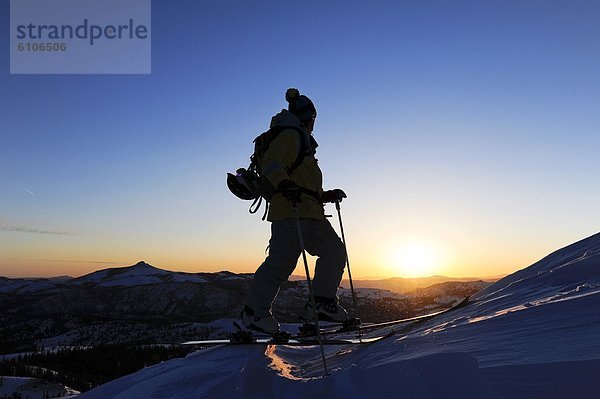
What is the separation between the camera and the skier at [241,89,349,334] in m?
4.24

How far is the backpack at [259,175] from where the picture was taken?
4.47 m

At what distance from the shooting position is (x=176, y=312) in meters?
37.6

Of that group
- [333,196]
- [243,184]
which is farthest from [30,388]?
[333,196]

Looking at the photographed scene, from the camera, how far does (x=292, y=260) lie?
4273 millimetres

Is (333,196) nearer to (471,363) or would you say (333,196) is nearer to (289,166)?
(289,166)

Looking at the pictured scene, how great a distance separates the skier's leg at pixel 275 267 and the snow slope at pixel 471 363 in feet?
1.99

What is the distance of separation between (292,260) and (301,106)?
1.86 meters

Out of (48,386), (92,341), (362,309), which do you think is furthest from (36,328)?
(48,386)

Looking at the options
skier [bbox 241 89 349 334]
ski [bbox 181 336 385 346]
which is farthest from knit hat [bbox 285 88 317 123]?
ski [bbox 181 336 385 346]

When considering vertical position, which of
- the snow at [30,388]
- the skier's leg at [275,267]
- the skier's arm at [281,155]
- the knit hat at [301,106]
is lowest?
the snow at [30,388]

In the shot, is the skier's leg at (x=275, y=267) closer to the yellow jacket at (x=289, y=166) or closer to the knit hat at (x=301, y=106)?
the yellow jacket at (x=289, y=166)

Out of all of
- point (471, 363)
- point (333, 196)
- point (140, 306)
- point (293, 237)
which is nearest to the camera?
point (471, 363)

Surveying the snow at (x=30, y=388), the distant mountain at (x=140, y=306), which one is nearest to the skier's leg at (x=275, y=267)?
the snow at (x=30, y=388)

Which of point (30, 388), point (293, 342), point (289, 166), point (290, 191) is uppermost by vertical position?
point (289, 166)
